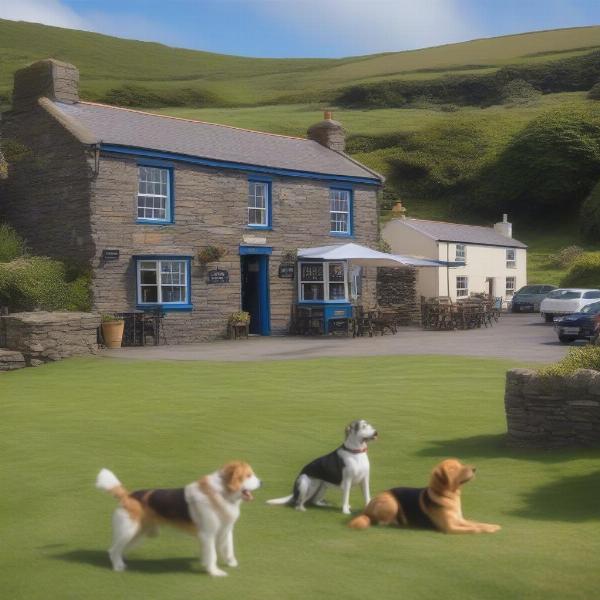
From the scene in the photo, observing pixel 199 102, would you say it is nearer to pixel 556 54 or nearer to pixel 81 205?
pixel 556 54

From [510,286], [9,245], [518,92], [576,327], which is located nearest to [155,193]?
[9,245]

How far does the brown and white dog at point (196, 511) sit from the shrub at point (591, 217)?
54.8 m

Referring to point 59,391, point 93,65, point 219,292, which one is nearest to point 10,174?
point 219,292

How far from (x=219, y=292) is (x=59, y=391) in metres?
12.3

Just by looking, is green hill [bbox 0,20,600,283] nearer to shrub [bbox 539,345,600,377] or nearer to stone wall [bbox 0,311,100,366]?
stone wall [bbox 0,311,100,366]

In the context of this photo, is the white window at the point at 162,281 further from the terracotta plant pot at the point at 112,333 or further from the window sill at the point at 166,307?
the terracotta plant pot at the point at 112,333

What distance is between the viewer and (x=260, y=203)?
29969 mm

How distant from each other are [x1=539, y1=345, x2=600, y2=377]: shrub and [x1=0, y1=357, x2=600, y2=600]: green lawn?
1.02 metres

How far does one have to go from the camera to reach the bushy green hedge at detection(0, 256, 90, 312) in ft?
78.7

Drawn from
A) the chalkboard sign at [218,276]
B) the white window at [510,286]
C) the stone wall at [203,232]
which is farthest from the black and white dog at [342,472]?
the white window at [510,286]

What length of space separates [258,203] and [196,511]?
2401cm

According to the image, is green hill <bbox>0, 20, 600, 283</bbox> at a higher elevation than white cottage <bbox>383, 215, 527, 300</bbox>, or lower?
higher

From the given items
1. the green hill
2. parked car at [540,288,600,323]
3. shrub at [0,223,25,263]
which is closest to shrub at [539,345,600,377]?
shrub at [0,223,25,263]

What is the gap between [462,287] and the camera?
39.9 metres
